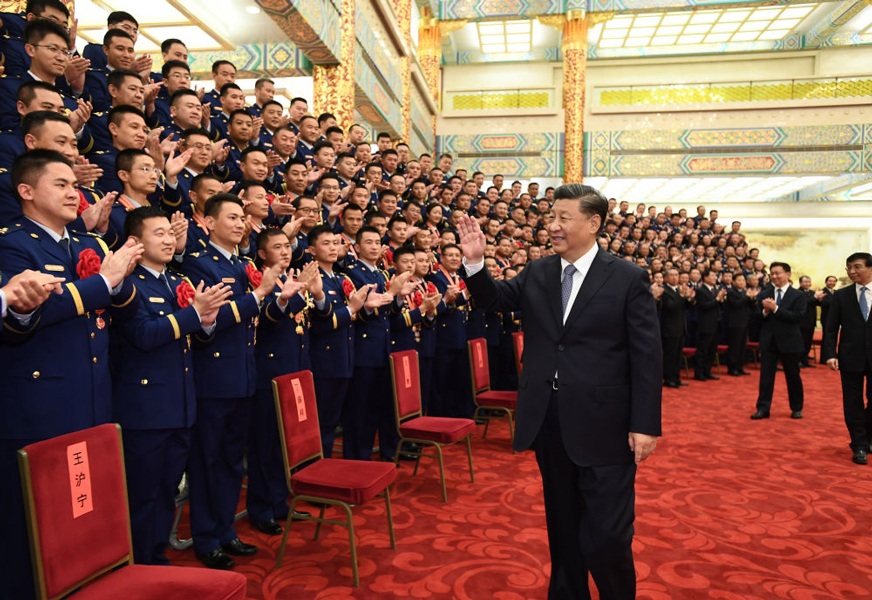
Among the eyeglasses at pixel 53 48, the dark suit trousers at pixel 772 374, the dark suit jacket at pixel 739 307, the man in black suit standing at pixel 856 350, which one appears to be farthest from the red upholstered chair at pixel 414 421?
the dark suit jacket at pixel 739 307

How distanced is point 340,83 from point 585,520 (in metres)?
7.07

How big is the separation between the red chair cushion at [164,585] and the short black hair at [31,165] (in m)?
1.19

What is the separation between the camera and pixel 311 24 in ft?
21.8

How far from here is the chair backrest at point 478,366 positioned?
4.21m

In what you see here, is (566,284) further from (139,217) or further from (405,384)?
(405,384)

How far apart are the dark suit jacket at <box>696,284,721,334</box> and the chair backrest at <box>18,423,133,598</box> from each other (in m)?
7.77

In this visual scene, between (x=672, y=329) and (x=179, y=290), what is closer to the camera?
(x=179, y=290)

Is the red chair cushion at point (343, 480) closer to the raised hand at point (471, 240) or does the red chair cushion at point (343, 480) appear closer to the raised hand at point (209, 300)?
the raised hand at point (209, 300)

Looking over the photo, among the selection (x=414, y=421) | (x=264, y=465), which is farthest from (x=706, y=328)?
(x=264, y=465)

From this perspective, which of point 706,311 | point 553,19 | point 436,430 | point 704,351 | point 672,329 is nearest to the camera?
point 436,430

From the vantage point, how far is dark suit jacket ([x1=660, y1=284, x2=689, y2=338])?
24.4ft

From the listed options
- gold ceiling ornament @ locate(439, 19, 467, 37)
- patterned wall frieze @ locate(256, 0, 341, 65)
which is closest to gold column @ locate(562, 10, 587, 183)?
gold ceiling ornament @ locate(439, 19, 467, 37)

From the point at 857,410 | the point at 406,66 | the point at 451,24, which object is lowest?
the point at 857,410

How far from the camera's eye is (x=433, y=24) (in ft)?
44.5
